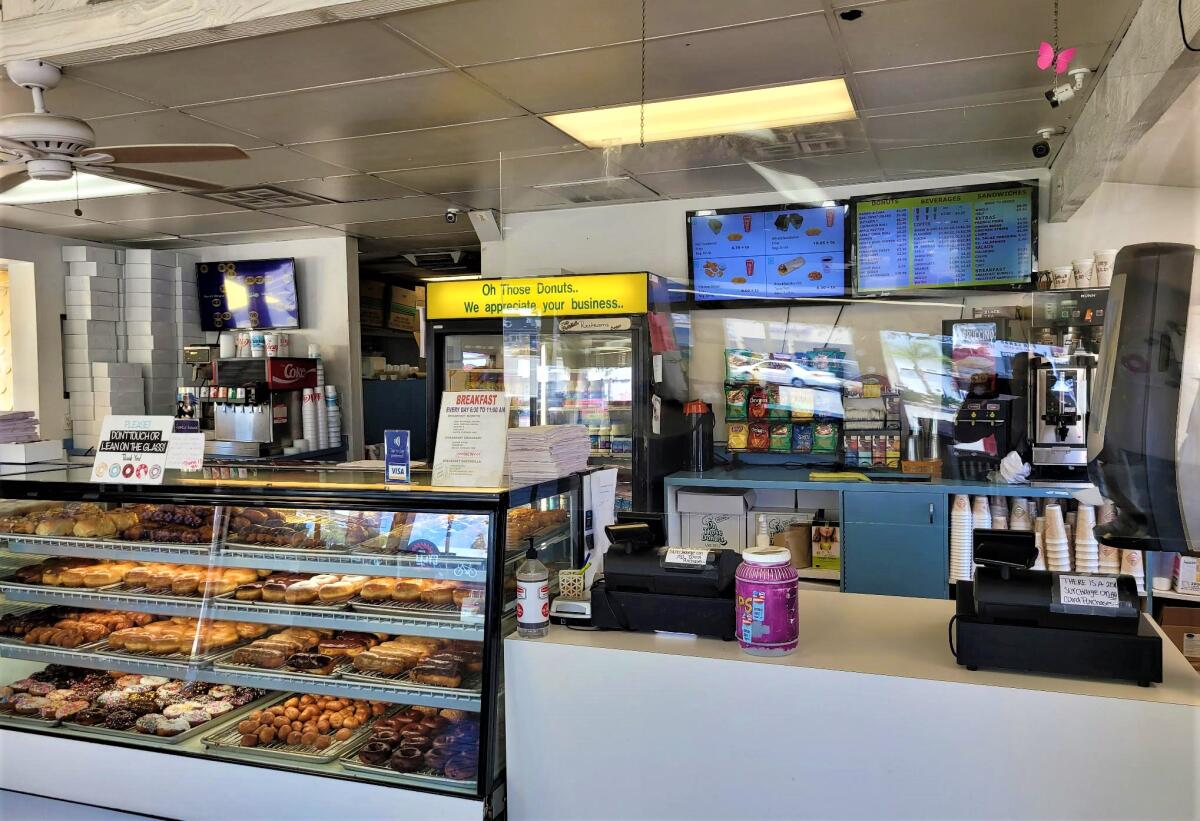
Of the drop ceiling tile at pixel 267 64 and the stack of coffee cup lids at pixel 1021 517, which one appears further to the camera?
the stack of coffee cup lids at pixel 1021 517

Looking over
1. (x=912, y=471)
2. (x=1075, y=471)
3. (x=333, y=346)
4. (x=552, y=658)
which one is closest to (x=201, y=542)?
(x=552, y=658)

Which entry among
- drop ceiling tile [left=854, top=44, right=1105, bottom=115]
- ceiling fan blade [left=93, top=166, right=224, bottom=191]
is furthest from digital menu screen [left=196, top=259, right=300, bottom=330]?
drop ceiling tile [left=854, top=44, right=1105, bottom=115]

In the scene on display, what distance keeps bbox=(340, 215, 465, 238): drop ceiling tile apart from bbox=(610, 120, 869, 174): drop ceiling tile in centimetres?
259

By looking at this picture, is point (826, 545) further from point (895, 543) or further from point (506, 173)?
point (506, 173)

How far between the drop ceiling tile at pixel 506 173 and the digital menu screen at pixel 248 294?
8.46ft

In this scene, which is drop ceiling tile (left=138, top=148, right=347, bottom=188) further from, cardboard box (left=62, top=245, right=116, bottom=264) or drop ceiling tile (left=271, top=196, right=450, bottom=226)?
cardboard box (left=62, top=245, right=116, bottom=264)

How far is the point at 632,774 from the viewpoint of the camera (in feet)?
7.09

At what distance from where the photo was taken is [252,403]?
22.5 ft

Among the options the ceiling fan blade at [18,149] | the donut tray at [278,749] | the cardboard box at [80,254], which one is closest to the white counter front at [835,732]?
the donut tray at [278,749]

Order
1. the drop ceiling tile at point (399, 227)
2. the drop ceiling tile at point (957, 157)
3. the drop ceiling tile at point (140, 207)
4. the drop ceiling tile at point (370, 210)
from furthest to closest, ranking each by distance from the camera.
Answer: the drop ceiling tile at point (399, 227)
the drop ceiling tile at point (370, 210)
the drop ceiling tile at point (140, 207)
the drop ceiling tile at point (957, 157)

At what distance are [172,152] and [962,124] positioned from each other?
3790 mm

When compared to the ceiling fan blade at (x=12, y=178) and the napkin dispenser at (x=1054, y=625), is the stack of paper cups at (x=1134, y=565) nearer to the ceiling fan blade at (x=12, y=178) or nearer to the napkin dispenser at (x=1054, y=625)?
the napkin dispenser at (x=1054, y=625)

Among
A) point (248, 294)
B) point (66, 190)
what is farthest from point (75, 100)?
point (248, 294)

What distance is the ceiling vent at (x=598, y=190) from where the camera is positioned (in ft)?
16.0
